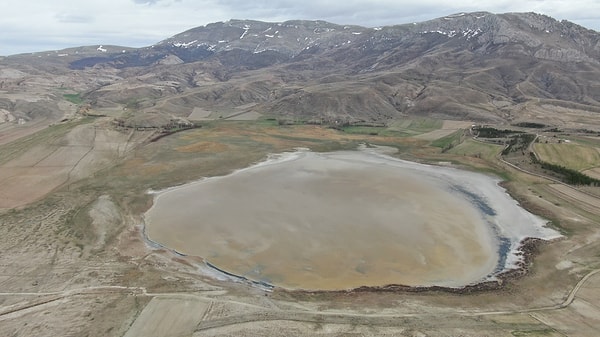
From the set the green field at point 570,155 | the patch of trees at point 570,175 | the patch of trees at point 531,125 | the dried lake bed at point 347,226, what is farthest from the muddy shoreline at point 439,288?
the patch of trees at point 531,125

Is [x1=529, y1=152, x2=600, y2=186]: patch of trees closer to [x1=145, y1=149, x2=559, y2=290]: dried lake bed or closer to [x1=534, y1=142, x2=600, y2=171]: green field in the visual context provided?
[x1=534, y1=142, x2=600, y2=171]: green field

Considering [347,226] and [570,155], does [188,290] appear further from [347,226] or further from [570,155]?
[570,155]

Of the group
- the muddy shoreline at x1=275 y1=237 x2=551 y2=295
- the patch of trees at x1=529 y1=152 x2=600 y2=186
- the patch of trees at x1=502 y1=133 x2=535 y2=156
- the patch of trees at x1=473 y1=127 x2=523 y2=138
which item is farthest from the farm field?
the patch of trees at x1=473 y1=127 x2=523 y2=138

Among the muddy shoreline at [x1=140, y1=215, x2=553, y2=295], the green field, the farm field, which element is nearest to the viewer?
the farm field

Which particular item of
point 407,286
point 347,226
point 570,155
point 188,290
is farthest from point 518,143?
point 188,290

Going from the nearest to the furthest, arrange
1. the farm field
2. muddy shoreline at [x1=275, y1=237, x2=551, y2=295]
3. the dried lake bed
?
1. the farm field
2. muddy shoreline at [x1=275, y1=237, x2=551, y2=295]
3. the dried lake bed

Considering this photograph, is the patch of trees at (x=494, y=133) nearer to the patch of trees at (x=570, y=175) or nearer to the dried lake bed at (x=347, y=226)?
the patch of trees at (x=570, y=175)
